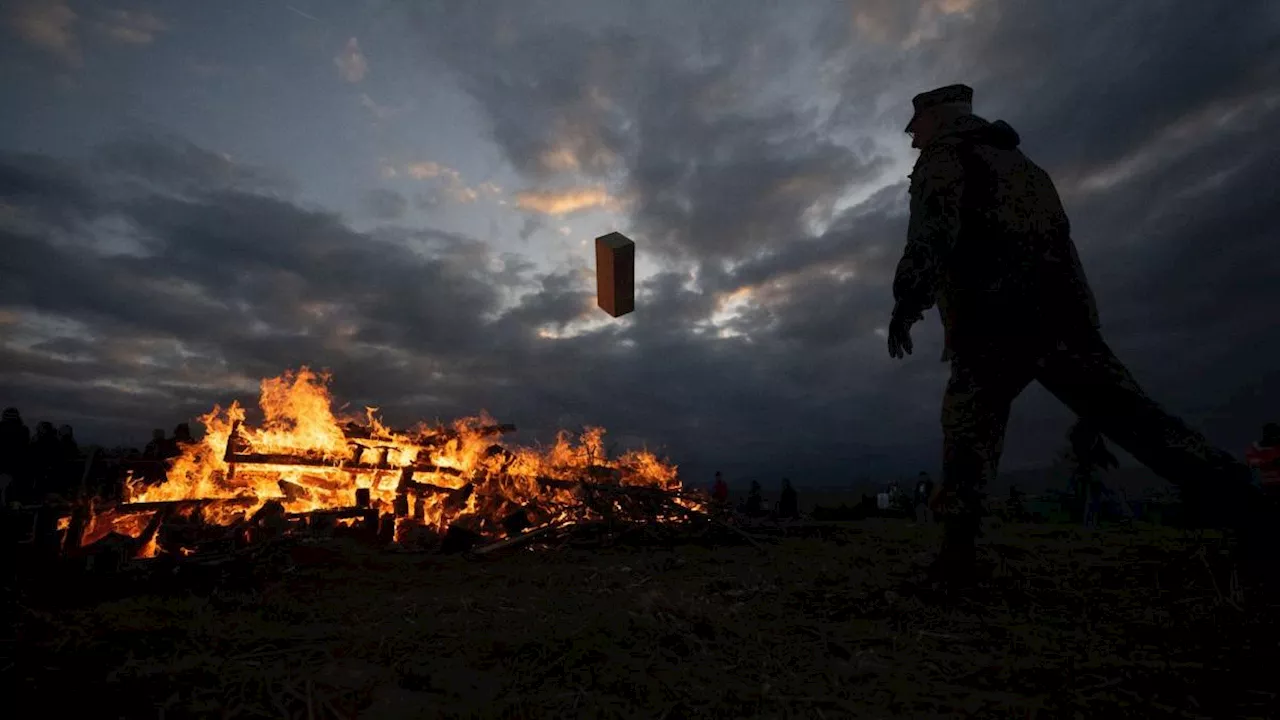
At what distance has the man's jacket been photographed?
12.6 feet

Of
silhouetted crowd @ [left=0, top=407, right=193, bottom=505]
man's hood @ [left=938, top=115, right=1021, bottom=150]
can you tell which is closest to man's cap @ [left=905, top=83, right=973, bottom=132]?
man's hood @ [left=938, top=115, right=1021, bottom=150]

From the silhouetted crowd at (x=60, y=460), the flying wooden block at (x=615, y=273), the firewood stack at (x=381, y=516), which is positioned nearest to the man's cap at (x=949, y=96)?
the flying wooden block at (x=615, y=273)

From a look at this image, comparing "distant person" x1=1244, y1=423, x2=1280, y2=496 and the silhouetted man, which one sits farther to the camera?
"distant person" x1=1244, y1=423, x2=1280, y2=496

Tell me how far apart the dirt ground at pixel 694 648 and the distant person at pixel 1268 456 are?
229 inches

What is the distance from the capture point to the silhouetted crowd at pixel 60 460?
772 centimetres

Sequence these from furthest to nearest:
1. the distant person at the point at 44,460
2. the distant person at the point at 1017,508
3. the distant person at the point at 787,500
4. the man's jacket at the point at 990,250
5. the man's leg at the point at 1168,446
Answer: the distant person at the point at 787,500, the distant person at the point at 1017,508, the distant person at the point at 44,460, the man's jacket at the point at 990,250, the man's leg at the point at 1168,446

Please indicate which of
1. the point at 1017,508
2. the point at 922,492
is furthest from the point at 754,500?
the point at 1017,508

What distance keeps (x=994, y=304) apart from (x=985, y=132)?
1.23 metres

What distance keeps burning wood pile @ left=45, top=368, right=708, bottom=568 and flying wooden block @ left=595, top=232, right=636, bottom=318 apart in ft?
9.72

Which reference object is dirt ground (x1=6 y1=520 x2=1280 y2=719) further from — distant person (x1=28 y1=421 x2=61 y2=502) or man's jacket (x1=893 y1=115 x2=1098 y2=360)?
distant person (x1=28 y1=421 x2=61 y2=502)

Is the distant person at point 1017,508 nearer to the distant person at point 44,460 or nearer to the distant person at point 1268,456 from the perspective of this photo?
the distant person at point 1268,456

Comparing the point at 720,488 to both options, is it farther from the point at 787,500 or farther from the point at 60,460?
the point at 60,460

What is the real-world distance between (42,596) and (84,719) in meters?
3.50

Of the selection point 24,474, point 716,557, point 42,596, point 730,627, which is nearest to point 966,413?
point 730,627
